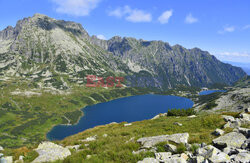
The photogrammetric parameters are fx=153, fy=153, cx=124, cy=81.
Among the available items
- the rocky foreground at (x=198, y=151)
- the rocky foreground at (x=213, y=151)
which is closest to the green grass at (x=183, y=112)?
the rocky foreground at (x=198, y=151)

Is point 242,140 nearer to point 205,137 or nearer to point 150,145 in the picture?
point 205,137

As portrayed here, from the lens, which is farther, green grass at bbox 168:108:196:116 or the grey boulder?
green grass at bbox 168:108:196:116

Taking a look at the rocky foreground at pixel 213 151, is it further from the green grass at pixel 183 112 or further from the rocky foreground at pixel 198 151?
the green grass at pixel 183 112

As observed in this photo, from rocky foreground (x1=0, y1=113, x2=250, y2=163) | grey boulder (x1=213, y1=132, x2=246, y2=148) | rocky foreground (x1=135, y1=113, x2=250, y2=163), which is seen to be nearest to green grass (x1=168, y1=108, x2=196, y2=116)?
rocky foreground (x1=0, y1=113, x2=250, y2=163)

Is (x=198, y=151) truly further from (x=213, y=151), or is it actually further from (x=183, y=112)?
(x=183, y=112)

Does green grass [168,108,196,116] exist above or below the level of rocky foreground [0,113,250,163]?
below

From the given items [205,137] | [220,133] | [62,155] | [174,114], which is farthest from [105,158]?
[174,114]

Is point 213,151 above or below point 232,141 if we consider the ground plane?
above

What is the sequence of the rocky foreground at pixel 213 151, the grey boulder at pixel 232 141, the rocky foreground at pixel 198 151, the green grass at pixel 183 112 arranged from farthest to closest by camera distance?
the green grass at pixel 183 112 < the grey boulder at pixel 232 141 < the rocky foreground at pixel 198 151 < the rocky foreground at pixel 213 151

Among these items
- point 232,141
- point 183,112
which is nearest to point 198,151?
point 232,141

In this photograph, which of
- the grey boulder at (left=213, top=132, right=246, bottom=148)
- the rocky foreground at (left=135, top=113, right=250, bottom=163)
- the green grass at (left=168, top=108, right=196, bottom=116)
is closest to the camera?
the rocky foreground at (left=135, top=113, right=250, bottom=163)

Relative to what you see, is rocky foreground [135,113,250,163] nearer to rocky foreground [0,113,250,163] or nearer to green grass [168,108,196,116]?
rocky foreground [0,113,250,163]

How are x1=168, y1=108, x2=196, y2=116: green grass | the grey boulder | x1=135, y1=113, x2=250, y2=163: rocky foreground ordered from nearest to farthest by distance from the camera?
x1=135, y1=113, x2=250, y2=163: rocky foreground, the grey boulder, x1=168, y1=108, x2=196, y2=116: green grass

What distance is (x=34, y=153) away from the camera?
51.4 feet
